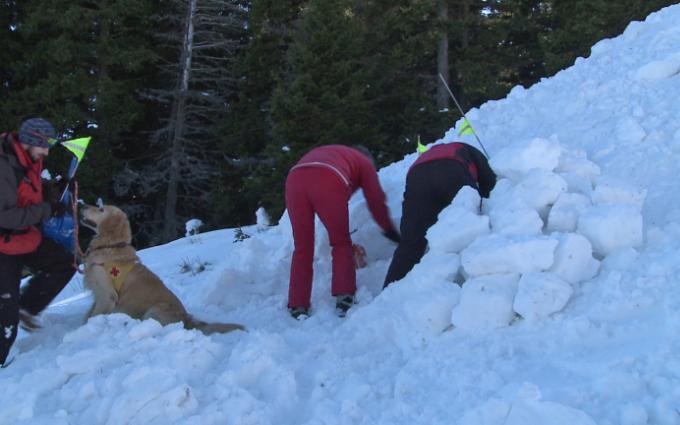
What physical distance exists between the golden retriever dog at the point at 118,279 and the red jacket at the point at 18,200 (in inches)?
18.8

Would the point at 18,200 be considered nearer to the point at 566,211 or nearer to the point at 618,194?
the point at 566,211

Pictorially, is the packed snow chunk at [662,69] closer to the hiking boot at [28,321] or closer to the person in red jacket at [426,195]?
the person in red jacket at [426,195]

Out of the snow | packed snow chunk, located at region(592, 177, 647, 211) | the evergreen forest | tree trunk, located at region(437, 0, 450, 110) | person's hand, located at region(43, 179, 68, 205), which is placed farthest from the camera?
tree trunk, located at region(437, 0, 450, 110)

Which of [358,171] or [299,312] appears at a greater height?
[358,171]

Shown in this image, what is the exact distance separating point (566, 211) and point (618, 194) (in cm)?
41

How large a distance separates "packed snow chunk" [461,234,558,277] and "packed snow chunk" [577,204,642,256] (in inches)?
12.6

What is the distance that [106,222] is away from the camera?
4770 mm

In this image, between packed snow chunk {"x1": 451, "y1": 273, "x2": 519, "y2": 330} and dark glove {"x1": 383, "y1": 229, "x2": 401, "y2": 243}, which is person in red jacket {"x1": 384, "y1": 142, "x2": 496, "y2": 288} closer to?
dark glove {"x1": 383, "y1": 229, "x2": 401, "y2": 243}

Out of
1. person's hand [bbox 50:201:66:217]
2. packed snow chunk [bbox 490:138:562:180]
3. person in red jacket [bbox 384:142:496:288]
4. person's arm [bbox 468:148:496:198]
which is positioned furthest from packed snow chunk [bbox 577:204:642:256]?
person's hand [bbox 50:201:66:217]

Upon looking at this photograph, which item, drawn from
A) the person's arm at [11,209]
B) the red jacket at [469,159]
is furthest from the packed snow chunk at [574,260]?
the person's arm at [11,209]

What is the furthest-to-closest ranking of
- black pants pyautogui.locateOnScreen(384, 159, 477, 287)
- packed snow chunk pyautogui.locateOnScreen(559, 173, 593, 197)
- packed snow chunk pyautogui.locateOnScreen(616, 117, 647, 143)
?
packed snow chunk pyautogui.locateOnScreen(616, 117, 647, 143) → black pants pyautogui.locateOnScreen(384, 159, 477, 287) → packed snow chunk pyautogui.locateOnScreen(559, 173, 593, 197)

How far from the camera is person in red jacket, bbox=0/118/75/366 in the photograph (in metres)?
3.99

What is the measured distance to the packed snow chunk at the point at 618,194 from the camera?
12.6ft

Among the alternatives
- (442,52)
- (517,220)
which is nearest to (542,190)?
(517,220)
